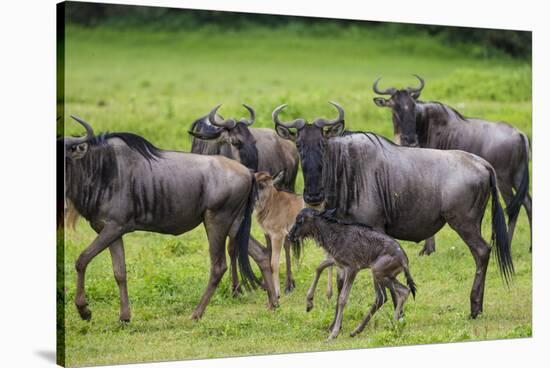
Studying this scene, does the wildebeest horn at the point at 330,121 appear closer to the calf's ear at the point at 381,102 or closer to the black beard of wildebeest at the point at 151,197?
the black beard of wildebeest at the point at 151,197

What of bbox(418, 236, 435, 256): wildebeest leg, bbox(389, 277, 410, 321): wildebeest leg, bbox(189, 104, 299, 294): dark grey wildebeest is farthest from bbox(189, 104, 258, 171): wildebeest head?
bbox(418, 236, 435, 256): wildebeest leg

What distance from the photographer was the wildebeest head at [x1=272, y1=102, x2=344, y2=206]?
992cm

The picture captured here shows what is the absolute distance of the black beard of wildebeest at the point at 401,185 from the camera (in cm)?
1005

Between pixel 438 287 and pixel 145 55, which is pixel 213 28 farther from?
pixel 438 287

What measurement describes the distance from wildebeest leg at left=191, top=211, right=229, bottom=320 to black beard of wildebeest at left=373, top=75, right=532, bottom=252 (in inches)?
95.2

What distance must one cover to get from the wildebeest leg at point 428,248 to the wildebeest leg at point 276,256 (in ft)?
5.52

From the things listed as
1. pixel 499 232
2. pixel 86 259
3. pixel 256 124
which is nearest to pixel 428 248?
pixel 499 232

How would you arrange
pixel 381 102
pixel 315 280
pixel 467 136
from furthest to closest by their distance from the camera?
pixel 467 136
pixel 381 102
pixel 315 280

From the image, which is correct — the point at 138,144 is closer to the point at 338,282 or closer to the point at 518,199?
the point at 338,282

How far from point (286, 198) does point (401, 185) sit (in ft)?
3.80

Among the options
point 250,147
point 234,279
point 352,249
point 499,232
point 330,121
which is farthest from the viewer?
point 499,232

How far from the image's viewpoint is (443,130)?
38.3 feet

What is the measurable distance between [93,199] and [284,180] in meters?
2.22

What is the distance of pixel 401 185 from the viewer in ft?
34.1
